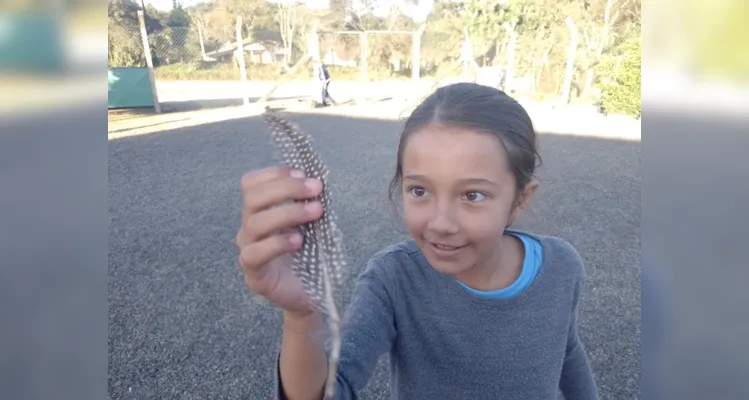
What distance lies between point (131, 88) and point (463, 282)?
1219 cm

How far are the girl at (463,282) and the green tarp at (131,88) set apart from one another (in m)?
11.9

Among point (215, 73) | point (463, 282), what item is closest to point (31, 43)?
point (463, 282)

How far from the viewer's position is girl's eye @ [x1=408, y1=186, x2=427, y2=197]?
1.09 m

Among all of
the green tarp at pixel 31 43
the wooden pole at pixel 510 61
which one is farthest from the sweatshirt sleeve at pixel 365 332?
the wooden pole at pixel 510 61

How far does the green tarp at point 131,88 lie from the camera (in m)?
11.3

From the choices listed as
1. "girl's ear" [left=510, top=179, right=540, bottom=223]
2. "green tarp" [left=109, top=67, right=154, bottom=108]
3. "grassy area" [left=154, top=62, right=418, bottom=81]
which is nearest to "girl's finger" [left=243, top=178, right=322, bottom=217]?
"girl's ear" [left=510, top=179, right=540, bottom=223]

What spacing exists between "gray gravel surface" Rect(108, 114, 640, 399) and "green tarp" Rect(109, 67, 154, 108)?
3.24 m

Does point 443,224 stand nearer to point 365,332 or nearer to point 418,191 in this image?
point 418,191

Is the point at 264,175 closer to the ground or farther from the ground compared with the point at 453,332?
farther from the ground

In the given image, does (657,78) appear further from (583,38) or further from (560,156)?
(583,38)

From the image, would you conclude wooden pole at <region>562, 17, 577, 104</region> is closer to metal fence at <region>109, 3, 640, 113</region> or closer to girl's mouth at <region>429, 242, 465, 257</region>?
metal fence at <region>109, 3, 640, 113</region>

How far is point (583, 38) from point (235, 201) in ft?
40.4

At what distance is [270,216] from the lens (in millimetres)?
745

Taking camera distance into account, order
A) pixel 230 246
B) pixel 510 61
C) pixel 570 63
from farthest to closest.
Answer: pixel 510 61 < pixel 570 63 < pixel 230 246
